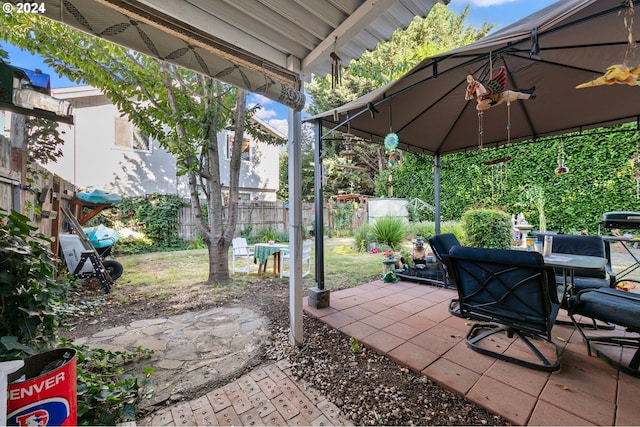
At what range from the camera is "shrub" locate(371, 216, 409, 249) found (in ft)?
23.5

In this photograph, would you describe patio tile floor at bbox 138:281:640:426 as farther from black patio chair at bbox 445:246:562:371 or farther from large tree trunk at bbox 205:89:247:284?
large tree trunk at bbox 205:89:247:284

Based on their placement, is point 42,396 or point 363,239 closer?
point 42,396

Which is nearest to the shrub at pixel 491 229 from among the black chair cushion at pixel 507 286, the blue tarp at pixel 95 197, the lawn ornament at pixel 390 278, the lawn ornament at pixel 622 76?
the lawn ornament at pixel 390 278

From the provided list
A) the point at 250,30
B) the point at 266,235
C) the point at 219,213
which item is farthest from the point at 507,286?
the point at 266,235

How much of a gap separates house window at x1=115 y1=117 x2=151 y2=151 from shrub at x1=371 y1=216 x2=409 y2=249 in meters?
8.42

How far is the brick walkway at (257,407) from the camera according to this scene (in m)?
1.52

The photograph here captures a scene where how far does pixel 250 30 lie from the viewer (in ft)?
6.28

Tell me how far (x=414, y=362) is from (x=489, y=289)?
33.9 inches

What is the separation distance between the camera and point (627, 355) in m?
2.04

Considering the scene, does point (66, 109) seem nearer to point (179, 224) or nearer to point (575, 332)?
point (575, 332)

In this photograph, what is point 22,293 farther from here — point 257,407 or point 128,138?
point 128,138

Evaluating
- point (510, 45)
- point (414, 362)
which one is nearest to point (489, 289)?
point (414, 362)

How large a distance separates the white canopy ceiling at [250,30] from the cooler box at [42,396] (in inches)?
66.4

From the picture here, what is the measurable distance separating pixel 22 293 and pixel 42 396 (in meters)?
0.53
